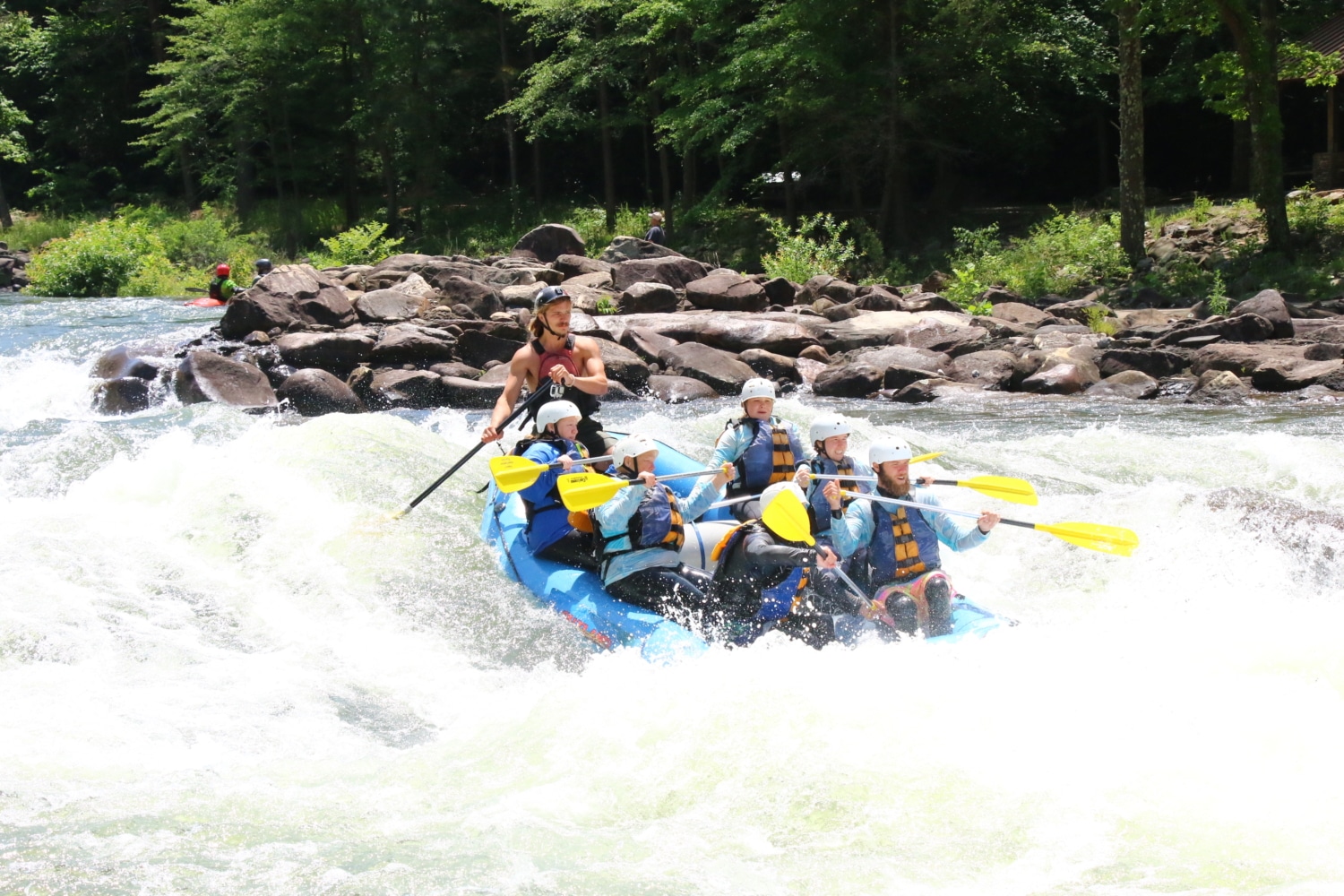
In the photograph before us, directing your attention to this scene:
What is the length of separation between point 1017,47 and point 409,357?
11.6 metres

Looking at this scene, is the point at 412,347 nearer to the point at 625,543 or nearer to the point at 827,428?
the point at 625,543

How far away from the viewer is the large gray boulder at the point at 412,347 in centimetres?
1251

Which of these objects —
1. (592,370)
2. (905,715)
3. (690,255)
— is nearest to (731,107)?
(690,255)

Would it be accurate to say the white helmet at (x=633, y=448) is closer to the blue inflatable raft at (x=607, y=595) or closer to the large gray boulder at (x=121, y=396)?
the blue inflatable raft at (x=607, y=595)

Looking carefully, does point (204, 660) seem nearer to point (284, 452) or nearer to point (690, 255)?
point (284, 452)

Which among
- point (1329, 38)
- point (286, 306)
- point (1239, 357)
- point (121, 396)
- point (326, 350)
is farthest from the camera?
point (1329, 38)

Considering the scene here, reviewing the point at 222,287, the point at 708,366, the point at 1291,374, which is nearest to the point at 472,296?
the point at 708,366

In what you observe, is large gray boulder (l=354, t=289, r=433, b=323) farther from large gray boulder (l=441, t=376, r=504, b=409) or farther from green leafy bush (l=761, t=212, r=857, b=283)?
green leafy bush (l=761, t=212, r=857, b=283)

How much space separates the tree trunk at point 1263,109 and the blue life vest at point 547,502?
41.2 feet

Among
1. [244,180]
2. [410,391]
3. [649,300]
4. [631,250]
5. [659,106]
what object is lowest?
[410,391]

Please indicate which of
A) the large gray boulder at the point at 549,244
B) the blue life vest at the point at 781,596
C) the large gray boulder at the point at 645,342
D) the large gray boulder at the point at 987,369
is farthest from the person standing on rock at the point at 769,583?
the large gray boulder at the point at 549,244

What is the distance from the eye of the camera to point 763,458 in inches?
239

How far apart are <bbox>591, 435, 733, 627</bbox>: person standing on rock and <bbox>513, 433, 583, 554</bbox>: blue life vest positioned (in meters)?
0.51

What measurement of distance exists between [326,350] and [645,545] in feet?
25.4
